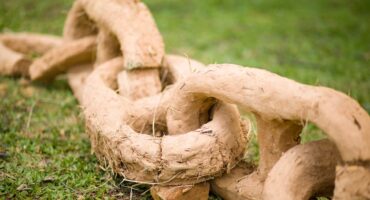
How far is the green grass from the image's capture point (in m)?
2.67

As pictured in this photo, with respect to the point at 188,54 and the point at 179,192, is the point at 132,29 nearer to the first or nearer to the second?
the point at 179,192

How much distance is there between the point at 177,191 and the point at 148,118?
574mm

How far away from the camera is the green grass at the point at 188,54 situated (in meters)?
2.67

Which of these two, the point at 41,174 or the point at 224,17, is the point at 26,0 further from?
the point at 41,174

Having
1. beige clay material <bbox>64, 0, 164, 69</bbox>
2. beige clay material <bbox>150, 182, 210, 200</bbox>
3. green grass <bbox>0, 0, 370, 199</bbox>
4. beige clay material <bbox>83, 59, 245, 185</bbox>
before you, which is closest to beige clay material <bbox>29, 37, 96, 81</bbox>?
green grass <bbox>0, 0, 370, 199</bbox>

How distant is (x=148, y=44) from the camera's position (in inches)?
120

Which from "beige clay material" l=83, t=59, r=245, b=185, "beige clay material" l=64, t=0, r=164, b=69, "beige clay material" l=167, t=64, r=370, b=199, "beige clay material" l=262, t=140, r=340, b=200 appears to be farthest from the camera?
"beige clay material" l=64, t=0, r=164, b=69

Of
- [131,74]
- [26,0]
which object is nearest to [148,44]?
[131,74]

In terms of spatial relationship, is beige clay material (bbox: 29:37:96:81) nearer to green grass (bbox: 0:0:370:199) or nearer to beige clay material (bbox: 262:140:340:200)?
green grass (bbox: 0:0:370:199)

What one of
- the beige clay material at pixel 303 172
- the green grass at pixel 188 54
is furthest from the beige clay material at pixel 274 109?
the green grass at pixel 188 54

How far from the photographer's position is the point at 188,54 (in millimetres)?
4973

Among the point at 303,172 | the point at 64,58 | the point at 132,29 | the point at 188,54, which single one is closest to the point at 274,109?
the point at 303,172

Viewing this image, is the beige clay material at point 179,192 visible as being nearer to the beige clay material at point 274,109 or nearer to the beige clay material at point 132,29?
the beige clay material at point 274,109

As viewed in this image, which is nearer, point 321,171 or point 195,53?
point 321,171
